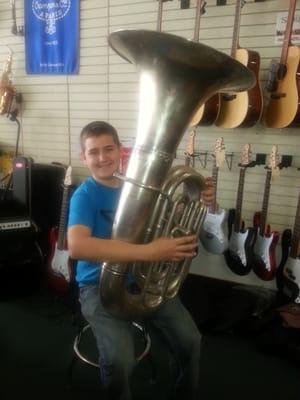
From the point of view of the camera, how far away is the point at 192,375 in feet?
3.98

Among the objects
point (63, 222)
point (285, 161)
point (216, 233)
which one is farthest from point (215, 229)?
point (63, 222)

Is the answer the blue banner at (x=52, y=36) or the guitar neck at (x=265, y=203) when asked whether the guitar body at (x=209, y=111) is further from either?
the blue banner at (x=52, y=36)

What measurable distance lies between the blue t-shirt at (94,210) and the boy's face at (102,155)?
56 millimetres

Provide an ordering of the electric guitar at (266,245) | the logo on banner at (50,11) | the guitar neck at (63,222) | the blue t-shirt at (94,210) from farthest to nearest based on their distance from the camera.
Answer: the logo on banner at (50,11)
the guitar neck at (63,222)
the electric guitar at (266,245)
the blue t-shirt at (94,210)

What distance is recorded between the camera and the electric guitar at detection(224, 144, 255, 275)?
1954 mm

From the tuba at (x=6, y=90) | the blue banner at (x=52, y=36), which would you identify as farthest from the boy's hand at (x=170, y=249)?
the tuba at (x=6, y=90)

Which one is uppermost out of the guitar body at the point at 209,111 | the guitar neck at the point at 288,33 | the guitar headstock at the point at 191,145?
the guitar neck at the point at 288,33

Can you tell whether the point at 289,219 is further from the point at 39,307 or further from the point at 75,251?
the point at 39,307

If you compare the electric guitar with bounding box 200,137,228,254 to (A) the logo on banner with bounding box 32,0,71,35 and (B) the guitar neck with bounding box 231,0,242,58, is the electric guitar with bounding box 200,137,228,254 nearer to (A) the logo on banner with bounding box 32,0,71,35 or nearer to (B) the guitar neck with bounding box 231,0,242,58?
(B) the guitar neck with bounding box 231,0,242,58

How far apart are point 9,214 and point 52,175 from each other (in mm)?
393

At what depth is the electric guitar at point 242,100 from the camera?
5.84 ft

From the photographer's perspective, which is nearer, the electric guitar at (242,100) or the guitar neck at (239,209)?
the electric guitar at (242,100)

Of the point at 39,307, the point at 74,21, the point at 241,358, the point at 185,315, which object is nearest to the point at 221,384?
the point at 241,358

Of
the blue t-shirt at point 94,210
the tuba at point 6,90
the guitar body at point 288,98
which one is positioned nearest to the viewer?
the blue t-shirt at point 94,210
